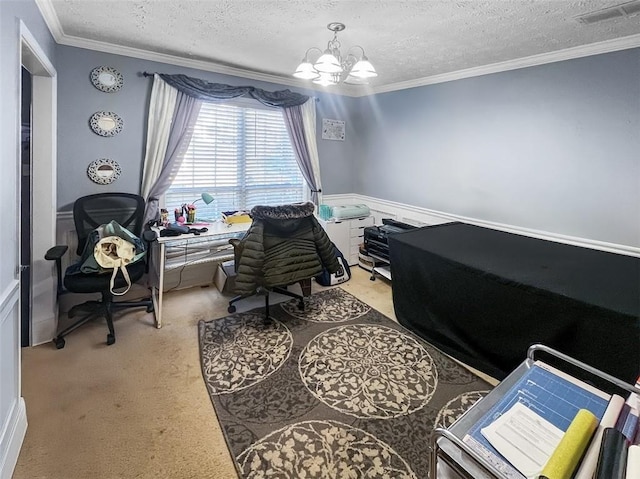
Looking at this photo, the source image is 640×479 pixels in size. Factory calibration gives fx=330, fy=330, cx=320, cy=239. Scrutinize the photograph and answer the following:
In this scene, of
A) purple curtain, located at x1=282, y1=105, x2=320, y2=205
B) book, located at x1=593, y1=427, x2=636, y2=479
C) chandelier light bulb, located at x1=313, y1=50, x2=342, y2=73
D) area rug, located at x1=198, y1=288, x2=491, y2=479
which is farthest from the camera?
purple curtain, located at x1=282, y1=105, x2=320, y2=205

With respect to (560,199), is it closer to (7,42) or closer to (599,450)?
(599,450)

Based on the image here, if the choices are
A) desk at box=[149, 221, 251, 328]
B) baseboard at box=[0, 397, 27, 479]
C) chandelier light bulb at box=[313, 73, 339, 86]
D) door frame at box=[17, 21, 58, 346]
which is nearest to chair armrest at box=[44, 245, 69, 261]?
door frame at box=[17, 21, 58, 346]

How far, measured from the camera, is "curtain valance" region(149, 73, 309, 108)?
10.4 ft

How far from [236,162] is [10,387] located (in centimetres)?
279

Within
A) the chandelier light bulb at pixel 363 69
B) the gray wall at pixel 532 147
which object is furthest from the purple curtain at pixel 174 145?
the gray wall at pixel 532 147

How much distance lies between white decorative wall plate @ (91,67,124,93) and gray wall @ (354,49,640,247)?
2.96 m

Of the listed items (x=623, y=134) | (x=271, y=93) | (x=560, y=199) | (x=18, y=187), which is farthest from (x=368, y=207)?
(x=18, y=187)

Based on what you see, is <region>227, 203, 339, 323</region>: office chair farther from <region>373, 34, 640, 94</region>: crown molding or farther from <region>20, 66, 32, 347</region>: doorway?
<region>373, 34, 640, 94</region>: crown molding

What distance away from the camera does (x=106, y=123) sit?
9.64ft

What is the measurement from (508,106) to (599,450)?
3033mm

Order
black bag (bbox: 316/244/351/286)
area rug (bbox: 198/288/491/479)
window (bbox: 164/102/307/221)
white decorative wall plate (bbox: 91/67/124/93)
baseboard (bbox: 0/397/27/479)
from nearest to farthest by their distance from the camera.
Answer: baseboard (bbox: 0/397/27/479), area rug (bbox: 198/288/491/479), white decorative wall plate (bbox: 91/67/124/93), window (bbox: 164/102/307/221), black bag (bbox: 316/244/351/286)

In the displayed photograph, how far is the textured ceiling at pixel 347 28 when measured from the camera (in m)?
2.03

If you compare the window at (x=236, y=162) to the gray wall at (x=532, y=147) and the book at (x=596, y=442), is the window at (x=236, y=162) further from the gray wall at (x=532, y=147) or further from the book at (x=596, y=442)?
the book at (x=596, y=442)

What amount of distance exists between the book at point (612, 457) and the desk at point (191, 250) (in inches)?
110
